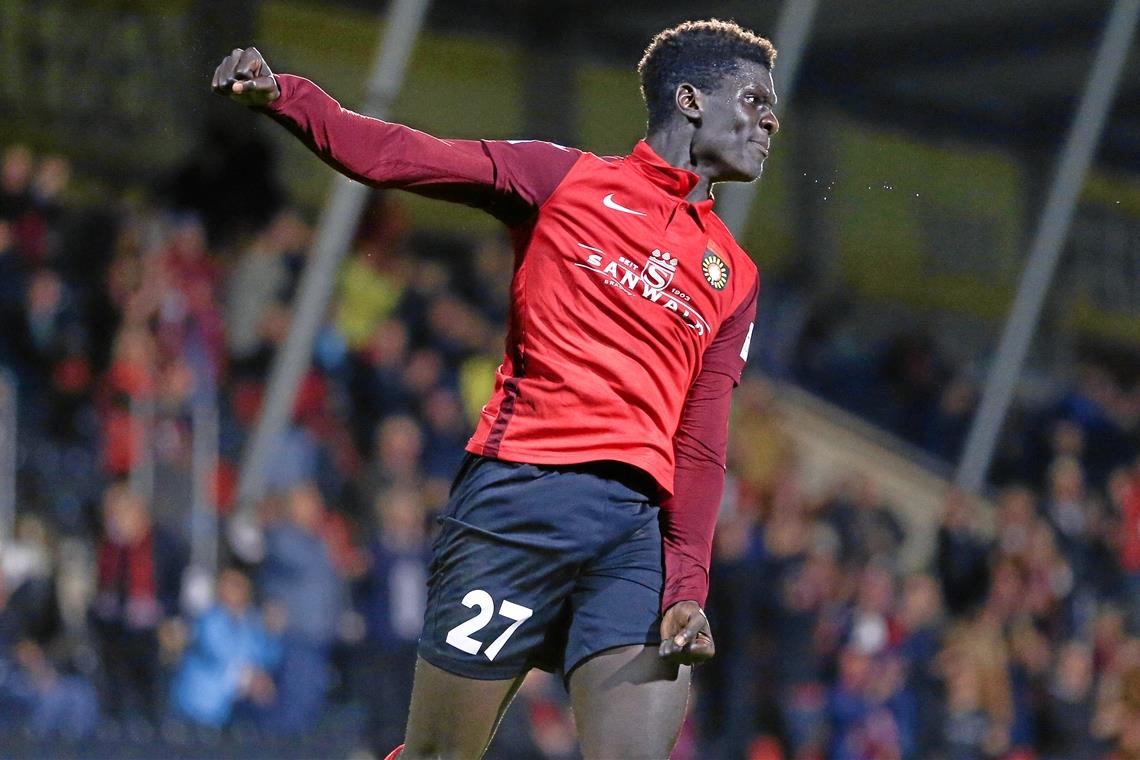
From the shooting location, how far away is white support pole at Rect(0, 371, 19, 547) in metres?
9.74

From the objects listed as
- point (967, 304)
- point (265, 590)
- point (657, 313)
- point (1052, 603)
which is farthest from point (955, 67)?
point (657, 313)

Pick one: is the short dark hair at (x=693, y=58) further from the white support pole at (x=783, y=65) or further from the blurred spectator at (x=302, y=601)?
the white support pole at (x=783, y=65)

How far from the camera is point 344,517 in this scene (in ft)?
34.8

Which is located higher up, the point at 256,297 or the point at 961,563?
the point at 256,297

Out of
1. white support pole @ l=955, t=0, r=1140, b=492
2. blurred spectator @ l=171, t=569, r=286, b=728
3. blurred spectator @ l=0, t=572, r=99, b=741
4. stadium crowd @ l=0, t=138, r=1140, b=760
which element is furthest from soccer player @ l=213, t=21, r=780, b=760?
white support pole @ l=955, t=0, r=1140, b=492

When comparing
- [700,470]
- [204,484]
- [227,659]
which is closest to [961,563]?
[204,484]

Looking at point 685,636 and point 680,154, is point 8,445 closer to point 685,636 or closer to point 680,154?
point 680,154

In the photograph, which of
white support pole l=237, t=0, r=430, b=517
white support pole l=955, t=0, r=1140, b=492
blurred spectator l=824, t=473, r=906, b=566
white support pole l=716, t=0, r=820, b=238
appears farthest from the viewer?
white support pole l=955, t=0, r=1140, b=492

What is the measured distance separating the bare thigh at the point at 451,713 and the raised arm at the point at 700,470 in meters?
0.40

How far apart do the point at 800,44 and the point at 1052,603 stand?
16.4 feet

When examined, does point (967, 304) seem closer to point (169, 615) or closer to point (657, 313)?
point (169, 615)

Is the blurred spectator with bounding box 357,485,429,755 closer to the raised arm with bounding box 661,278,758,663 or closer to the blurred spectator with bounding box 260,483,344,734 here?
the blurred spectator with bounding box 260,483,344,734

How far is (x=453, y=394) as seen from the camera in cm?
1124

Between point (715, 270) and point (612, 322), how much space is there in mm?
277
